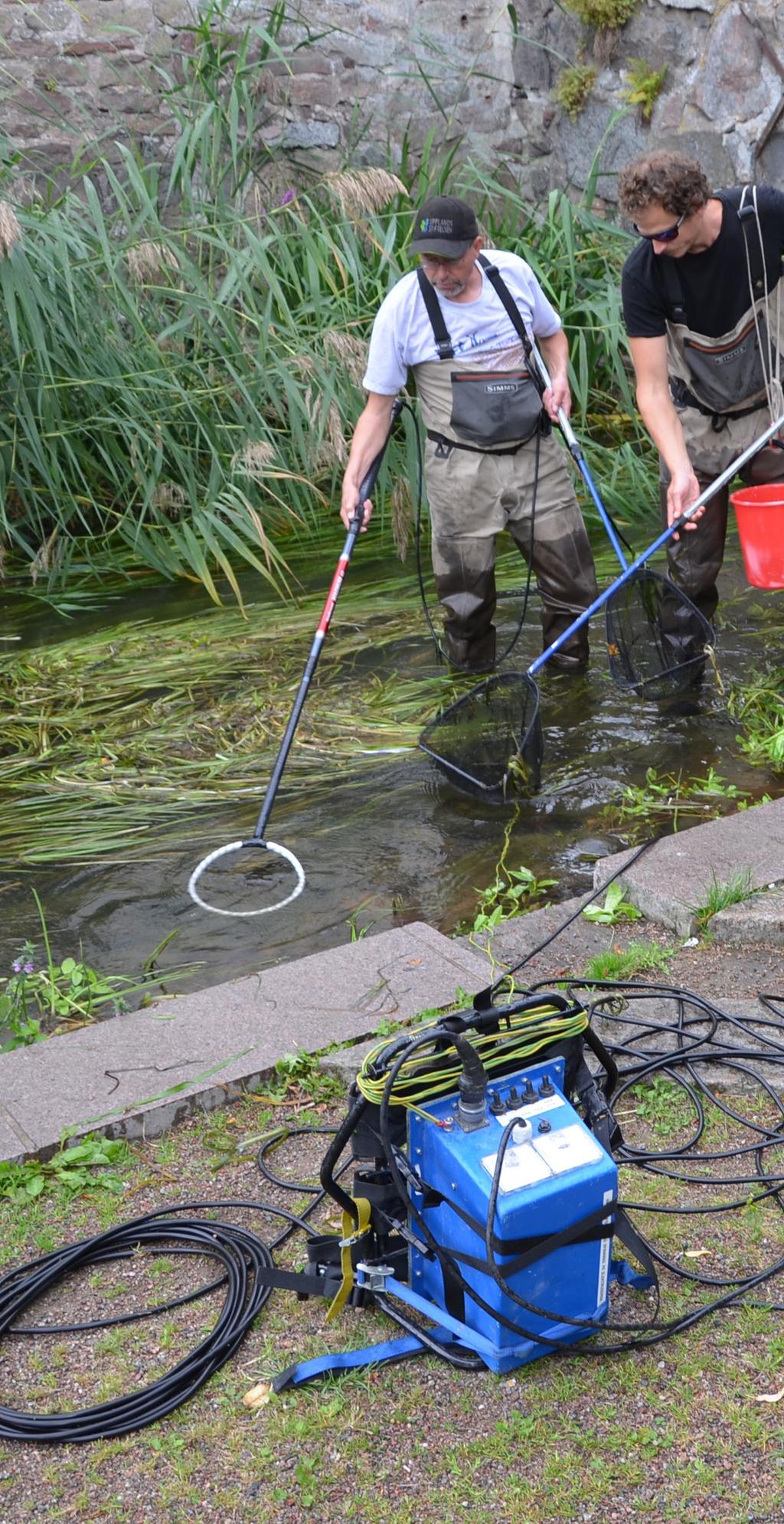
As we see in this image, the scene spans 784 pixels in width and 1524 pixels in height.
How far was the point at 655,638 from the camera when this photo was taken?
16.2 ft

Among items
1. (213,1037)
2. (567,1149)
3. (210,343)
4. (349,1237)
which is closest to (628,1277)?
(567,1149)

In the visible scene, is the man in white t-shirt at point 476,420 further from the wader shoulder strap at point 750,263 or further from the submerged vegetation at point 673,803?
the submerged vegetation at point 673,803

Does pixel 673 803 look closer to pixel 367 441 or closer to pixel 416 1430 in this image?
pixel 367 441

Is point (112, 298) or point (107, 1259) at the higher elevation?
point (112, 298)

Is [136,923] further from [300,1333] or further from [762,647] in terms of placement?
[762,647]

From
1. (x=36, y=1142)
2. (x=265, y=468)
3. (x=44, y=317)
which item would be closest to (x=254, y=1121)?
(x=36, y=1142)

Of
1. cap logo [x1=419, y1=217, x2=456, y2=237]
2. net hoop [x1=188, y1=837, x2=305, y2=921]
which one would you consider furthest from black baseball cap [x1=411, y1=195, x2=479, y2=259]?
net hoop [x1=188, y1=837, x2=305, y2=921]

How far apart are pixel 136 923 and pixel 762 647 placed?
9.24 ft

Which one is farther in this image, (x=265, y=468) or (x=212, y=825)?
(x=265, y=468)

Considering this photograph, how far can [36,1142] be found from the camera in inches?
108

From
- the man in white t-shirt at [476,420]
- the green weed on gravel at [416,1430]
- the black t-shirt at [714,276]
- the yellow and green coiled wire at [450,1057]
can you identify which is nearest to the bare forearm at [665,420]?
the black t-shirt at [714,276]

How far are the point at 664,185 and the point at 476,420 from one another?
3.71 feet

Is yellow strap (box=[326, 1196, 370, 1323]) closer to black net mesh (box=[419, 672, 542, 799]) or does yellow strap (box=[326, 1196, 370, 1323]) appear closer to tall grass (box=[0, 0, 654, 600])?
black net mesh (box=[419, 672, 542, 799])

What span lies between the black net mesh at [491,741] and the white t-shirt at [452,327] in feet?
3.63
